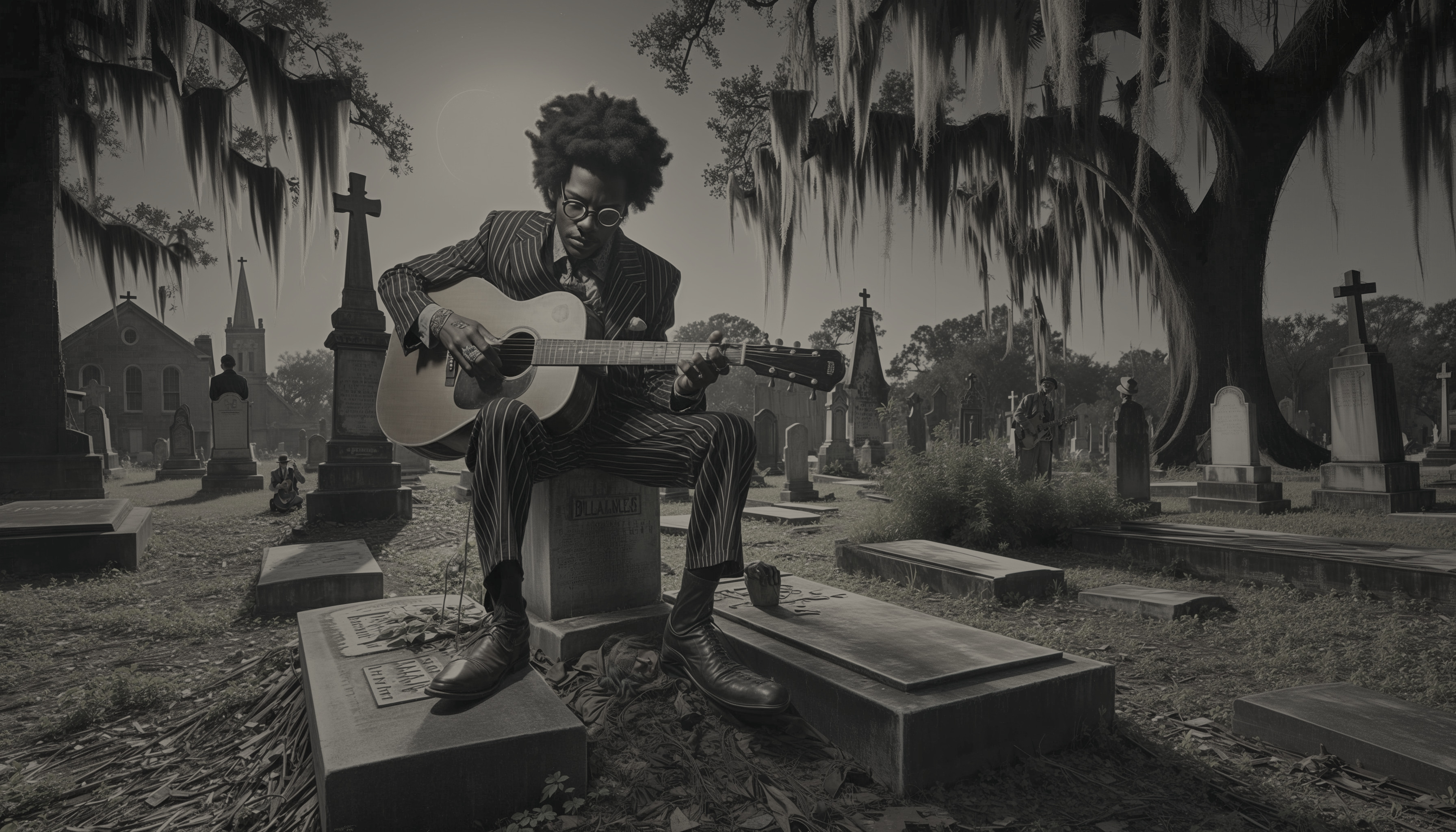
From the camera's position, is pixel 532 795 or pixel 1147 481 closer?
pixel 532 795

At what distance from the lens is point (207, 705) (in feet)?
9.52

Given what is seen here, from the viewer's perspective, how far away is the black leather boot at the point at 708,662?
6.97 feet

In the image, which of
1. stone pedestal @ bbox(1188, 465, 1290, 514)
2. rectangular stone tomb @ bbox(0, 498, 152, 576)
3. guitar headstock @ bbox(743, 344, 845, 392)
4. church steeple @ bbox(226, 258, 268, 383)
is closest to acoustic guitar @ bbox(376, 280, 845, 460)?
guitar headstock @ bbox(743, 344, 845, 392)

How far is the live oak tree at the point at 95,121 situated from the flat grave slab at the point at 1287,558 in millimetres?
9718

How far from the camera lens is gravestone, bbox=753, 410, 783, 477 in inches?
719

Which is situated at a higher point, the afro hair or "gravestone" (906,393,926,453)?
the afro hair

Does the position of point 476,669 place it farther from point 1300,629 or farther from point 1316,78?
point 1316,78

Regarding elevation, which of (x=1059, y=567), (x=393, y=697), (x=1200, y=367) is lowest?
(x=1059, y=567)

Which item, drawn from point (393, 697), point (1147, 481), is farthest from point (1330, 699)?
point (1147, 481)

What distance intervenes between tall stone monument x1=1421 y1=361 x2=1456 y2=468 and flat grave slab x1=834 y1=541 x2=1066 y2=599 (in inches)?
708

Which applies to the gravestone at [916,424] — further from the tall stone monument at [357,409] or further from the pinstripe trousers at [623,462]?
the pinstripe trousers at [623,462]

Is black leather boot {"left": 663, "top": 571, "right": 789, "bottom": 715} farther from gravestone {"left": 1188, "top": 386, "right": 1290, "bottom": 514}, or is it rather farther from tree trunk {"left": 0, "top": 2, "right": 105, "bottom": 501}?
gravestone {"left": 1188, "top": 386, "right": 1290, "bottom": 514}

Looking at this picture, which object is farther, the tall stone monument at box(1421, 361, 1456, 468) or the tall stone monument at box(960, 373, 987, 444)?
the tall stone monument at box(960, 373, 987, 444)

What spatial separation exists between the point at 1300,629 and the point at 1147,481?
538 cm
